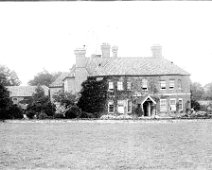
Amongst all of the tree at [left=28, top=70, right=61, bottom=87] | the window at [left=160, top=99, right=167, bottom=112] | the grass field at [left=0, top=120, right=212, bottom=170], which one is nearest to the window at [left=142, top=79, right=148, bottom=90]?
the window at [left=160, top=99, right=167, bottom=112]

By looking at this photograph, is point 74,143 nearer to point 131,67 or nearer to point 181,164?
point 181,164

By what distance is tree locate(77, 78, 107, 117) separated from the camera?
45.7 meters

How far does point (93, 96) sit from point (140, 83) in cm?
577

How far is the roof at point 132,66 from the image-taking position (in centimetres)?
4719

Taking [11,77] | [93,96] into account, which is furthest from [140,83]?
[11,77]

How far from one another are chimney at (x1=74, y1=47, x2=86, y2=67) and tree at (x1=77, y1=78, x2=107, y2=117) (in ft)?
9.39

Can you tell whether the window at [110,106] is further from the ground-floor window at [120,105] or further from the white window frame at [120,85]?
the white window frame at [120,85]

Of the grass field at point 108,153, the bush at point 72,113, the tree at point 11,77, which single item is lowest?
the grass field at point 108,153

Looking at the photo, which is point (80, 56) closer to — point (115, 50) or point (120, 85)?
→ point (115, 50)

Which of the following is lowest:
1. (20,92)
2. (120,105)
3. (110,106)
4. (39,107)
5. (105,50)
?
(39,107)

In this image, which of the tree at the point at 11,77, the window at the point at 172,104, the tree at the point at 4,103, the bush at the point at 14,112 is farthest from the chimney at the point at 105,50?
the tree at the point at 11,77

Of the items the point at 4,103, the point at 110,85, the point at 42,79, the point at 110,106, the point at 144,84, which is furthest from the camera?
the point at 42,79

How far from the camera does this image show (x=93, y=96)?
151 ft

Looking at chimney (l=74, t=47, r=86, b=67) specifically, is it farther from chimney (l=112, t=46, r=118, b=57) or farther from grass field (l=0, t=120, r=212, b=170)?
grass field (l=0, t=120, r=212, b=170)
